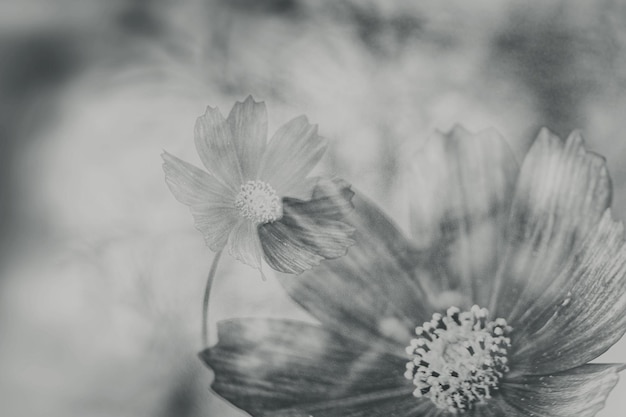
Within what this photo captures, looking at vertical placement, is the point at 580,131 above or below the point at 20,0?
below

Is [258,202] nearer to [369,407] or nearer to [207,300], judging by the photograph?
[207,300]

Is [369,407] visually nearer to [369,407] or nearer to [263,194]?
[369,407]

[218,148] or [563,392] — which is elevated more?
[218,148]

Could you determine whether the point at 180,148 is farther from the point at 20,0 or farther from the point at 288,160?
the point at 20,0

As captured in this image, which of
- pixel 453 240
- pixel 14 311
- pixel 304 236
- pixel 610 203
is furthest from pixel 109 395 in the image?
pixel 610 203

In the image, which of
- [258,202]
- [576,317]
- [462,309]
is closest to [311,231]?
[258,202]

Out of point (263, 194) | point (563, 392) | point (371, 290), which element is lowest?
point (563, 392)

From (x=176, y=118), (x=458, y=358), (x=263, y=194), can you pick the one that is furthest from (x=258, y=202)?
(x=458, y=358)
